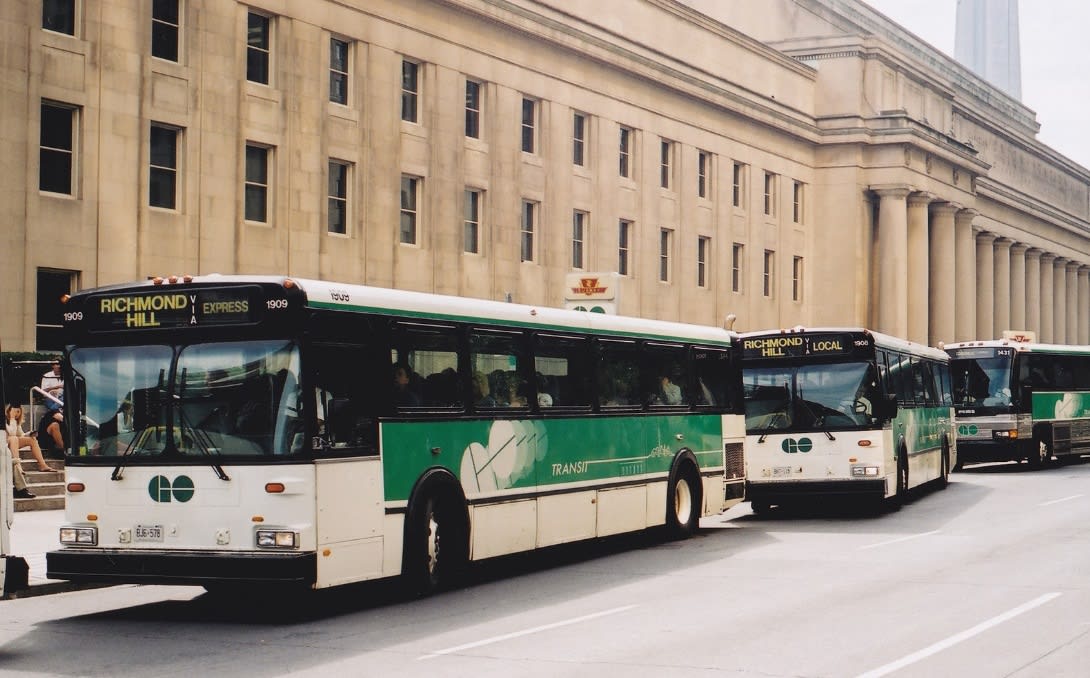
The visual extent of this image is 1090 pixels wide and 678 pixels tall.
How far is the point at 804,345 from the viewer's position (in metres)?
23.6

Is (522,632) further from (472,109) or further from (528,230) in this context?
(528,230)

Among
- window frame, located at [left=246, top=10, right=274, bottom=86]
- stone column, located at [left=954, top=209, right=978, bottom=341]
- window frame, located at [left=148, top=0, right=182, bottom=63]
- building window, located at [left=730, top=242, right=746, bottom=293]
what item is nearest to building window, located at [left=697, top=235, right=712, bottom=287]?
building window, located at [left=730, top=242, right=746, bottom=293]

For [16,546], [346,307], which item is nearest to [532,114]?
[16,546]

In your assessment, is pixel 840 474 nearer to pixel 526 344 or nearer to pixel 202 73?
pixel 526 344

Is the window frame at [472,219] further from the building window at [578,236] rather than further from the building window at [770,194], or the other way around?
the building window at [770,194]

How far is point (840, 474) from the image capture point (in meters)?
23.3

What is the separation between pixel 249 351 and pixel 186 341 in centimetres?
59

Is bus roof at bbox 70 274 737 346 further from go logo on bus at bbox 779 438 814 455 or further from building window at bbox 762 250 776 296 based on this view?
building window at bbox 762 250 776 296

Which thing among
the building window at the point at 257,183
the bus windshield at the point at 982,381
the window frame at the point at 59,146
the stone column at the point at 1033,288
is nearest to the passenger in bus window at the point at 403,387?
the window frame at the point at 59,146

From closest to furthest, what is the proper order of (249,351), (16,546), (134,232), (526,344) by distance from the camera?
(249,351), (526,344), (16,546), (134,232)

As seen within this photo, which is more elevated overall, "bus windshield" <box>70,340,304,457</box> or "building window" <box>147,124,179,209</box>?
"building window" <box>147,124,179,209</box>

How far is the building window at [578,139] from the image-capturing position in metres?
52.1

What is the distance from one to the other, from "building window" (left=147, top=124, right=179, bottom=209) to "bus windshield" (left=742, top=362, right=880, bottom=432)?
15662 millimetres

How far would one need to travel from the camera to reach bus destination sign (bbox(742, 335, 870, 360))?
928 inches
